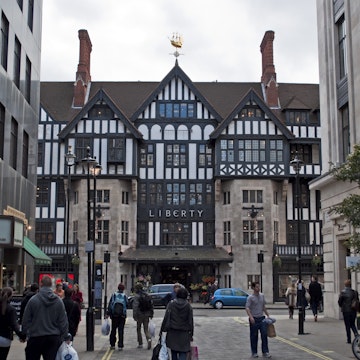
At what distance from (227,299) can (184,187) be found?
13.0m

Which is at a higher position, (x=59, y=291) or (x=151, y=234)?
(x=151, y=234)

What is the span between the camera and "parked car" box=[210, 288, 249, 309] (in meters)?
39.3

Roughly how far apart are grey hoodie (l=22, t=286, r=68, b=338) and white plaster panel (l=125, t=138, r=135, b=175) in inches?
1582

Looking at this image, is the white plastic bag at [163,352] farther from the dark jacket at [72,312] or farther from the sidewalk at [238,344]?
the sidewalk at [238,344]

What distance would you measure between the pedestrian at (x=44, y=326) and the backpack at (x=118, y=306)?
23.5 ft


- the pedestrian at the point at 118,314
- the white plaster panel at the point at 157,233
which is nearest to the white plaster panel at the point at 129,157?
the white plaster panel at the point at 157,233

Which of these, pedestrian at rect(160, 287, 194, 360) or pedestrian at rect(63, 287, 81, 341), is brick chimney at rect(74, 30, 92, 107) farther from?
pedestrian at rect(160, 287, 194, 360)

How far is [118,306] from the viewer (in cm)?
1596

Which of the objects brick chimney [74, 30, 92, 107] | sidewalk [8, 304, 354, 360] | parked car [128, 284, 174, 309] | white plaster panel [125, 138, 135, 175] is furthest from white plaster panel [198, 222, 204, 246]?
sidewalk [8, 304, 354, 360]

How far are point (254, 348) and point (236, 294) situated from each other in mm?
25980

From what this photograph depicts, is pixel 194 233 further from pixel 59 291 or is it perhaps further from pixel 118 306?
pixel 59 291

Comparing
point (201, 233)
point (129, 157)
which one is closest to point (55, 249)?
point (129, 157)

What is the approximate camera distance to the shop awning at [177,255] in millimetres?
47000

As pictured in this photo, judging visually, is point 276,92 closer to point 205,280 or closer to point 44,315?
point 205,280
